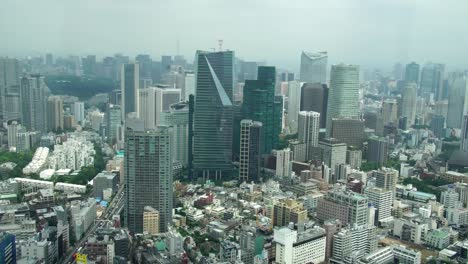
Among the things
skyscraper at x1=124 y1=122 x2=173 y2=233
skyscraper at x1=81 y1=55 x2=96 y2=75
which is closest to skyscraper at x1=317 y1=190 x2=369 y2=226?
skyscraper at x1=124 y1=122 x2=173 y2=233

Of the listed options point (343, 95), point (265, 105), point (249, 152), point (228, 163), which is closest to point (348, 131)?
point (343, 95)

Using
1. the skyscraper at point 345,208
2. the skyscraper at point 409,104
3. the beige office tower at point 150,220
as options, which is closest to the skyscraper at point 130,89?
the beige office tower at point 150,220

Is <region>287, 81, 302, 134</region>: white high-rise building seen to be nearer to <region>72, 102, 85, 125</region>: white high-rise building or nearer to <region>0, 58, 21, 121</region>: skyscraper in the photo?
<region>72, 102, 85, 125</region>: white high-rise building

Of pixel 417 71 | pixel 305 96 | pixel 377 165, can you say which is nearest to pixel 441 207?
pixel 377 165

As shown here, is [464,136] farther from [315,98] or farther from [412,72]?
[315,98]

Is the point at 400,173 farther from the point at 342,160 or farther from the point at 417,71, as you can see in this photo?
the point at 417,71
